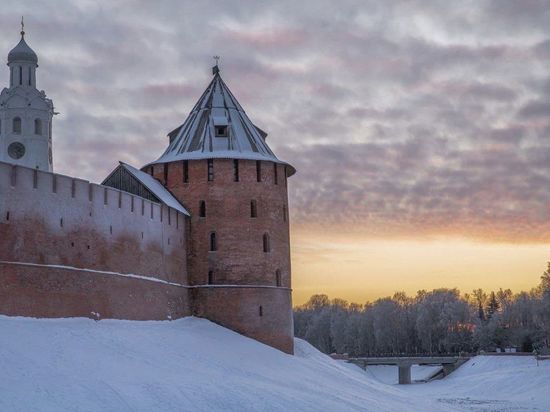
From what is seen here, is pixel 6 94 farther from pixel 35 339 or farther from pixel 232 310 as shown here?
pixel 35 339

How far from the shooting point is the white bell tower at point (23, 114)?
173 ft

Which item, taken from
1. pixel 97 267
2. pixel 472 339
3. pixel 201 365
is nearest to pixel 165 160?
pixel 97 267

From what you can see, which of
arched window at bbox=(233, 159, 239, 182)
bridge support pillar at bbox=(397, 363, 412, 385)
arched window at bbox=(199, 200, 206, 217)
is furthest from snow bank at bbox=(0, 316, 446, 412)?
bridge support pillar at bbox=(397, 363, 412, 385)

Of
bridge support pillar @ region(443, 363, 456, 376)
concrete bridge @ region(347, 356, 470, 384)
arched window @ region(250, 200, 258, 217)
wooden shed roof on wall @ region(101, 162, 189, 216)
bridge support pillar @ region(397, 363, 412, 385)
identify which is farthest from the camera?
bridge support pillar @ region(443, 363, 456, 376)

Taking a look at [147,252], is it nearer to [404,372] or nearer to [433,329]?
[404,372]

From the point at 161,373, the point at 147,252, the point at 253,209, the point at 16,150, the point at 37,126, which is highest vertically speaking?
the point at 37,126

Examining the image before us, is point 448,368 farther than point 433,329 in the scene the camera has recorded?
No

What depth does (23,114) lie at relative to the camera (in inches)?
2098

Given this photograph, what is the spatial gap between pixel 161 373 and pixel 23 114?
31576 millimetres

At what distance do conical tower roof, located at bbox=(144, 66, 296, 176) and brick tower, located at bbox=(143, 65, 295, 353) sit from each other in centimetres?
6

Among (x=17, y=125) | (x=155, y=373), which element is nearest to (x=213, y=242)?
Result: (x=155, y=373)

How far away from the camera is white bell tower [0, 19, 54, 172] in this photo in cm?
5261

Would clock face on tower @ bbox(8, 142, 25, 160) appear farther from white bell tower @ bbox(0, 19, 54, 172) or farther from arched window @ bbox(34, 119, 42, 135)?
arched window @ bbox(34, 119, 42, 135)

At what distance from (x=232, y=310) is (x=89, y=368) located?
13.9m
